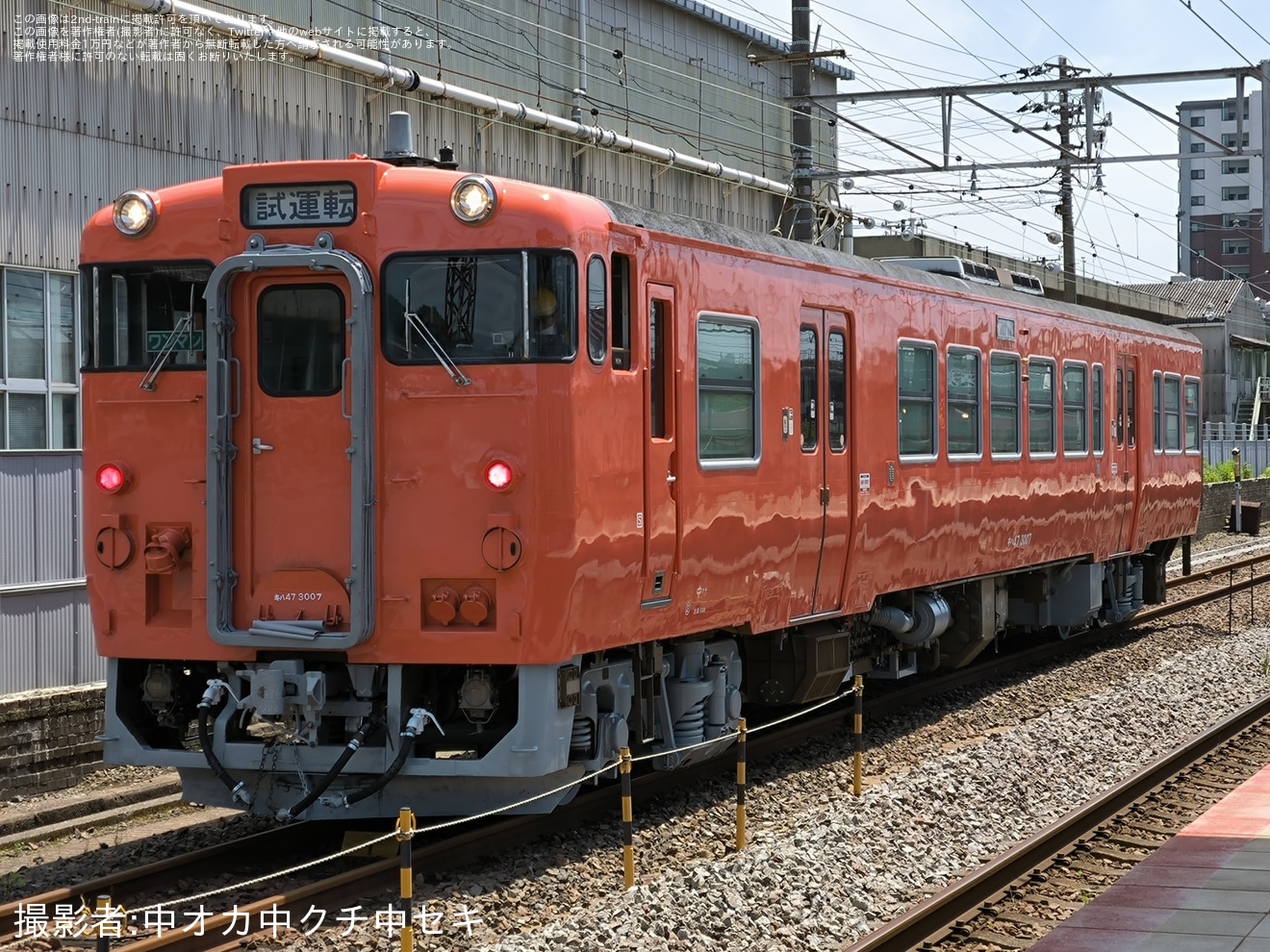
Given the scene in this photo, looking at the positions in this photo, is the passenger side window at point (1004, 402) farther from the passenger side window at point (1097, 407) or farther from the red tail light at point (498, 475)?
the red tail light at point (498, 475)

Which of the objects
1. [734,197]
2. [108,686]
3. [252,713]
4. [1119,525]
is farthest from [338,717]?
[734,197]

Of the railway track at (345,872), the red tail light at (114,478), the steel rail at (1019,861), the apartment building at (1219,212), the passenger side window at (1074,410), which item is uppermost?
the apartment building at (1219,212)

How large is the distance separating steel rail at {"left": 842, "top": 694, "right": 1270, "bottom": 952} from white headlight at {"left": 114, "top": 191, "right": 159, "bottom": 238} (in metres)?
5.26

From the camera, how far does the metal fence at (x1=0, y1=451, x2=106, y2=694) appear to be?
11797mm

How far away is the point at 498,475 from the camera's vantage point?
8766 millimetres

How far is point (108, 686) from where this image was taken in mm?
9445

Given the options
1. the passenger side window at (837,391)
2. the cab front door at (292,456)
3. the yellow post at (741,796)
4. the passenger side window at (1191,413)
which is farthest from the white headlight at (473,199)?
the passenger side window at (1191,413)

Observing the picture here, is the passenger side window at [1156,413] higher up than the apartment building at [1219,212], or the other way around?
the apartment building at [1219,212]

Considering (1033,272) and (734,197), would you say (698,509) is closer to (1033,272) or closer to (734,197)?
(734,197)

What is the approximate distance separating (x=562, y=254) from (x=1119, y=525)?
11.7 meters

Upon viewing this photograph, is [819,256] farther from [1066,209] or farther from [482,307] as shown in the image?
[1066,209]

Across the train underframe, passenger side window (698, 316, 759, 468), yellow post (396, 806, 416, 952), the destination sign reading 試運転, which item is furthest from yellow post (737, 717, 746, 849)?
the destination sign reading 試運転

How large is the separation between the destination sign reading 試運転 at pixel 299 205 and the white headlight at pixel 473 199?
1.83 ft

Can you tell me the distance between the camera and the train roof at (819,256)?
9898 mm
